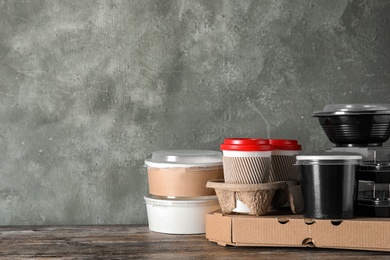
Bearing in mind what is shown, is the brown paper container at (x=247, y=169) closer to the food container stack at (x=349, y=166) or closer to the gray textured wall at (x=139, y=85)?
the food container stack at (x=349, y=166)

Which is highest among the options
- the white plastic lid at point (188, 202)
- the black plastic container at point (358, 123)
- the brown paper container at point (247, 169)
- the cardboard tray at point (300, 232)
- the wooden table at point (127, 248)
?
the black plastic container at point (358, 123)

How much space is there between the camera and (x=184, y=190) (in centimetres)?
220

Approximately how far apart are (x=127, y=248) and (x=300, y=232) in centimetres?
55

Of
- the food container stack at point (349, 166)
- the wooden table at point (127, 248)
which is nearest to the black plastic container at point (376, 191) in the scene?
the food container stack at point (349, 166)

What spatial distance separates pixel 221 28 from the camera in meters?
2.50

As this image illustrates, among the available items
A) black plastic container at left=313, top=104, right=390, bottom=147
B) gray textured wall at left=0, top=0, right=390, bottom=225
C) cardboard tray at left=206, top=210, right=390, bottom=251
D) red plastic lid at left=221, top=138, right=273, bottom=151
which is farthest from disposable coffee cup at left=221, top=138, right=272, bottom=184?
gray textured wall at left=0, top=0, right=390, bottom=225

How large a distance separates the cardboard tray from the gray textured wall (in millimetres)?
594

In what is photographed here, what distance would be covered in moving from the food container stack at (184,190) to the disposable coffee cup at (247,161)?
0.20m

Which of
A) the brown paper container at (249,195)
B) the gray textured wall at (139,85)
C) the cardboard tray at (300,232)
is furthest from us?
the gray textured wall at (139,85)

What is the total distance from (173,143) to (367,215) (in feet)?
2.79

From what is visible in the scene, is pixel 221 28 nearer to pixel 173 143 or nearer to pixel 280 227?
pixel 173 143

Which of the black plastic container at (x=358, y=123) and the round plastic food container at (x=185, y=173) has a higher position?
the black plastic container at (x=358, y=123)

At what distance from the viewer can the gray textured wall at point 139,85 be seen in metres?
2.49

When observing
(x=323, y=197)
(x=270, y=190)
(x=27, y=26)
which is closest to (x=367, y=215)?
(x=323, y=197)
